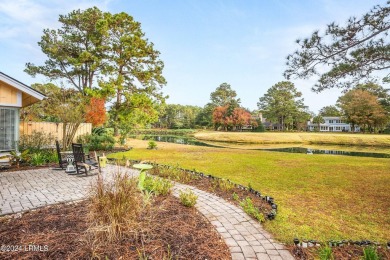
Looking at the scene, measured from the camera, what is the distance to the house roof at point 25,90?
323 inches

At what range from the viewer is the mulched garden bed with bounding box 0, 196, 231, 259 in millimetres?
2510

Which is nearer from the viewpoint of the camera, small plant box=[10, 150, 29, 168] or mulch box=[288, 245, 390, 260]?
mulch box=[288, 245, 390, 260]

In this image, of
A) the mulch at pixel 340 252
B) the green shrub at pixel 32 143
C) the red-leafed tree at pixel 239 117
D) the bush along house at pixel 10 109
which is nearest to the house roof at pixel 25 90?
the bush along house at pixel 10 109

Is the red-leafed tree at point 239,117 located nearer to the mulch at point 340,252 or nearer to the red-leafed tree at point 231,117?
the red-leafed tree at point 231,117

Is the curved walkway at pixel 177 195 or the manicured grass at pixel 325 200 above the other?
the curved walkway at pixel 177 195

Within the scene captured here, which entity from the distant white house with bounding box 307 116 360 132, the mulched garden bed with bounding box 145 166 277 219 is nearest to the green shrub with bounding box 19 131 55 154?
the mulched garden bed with bounding box 145 166 277 219

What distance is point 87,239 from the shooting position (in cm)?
279

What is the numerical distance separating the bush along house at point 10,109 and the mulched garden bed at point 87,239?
692 centimetres

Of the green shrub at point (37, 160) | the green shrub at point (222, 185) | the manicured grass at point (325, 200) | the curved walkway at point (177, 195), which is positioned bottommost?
the manicured grass at point (325, 200)

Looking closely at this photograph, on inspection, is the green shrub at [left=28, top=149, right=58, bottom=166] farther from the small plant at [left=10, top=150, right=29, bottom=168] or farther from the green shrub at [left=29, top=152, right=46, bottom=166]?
the small plant at [left=10, top=150, right=29, bottom=168]

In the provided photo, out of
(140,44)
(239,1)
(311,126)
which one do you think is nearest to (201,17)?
(239,1)

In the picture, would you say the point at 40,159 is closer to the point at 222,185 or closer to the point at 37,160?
the point at 37,160

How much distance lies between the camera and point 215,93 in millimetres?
55781

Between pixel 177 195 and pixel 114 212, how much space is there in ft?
7.84
